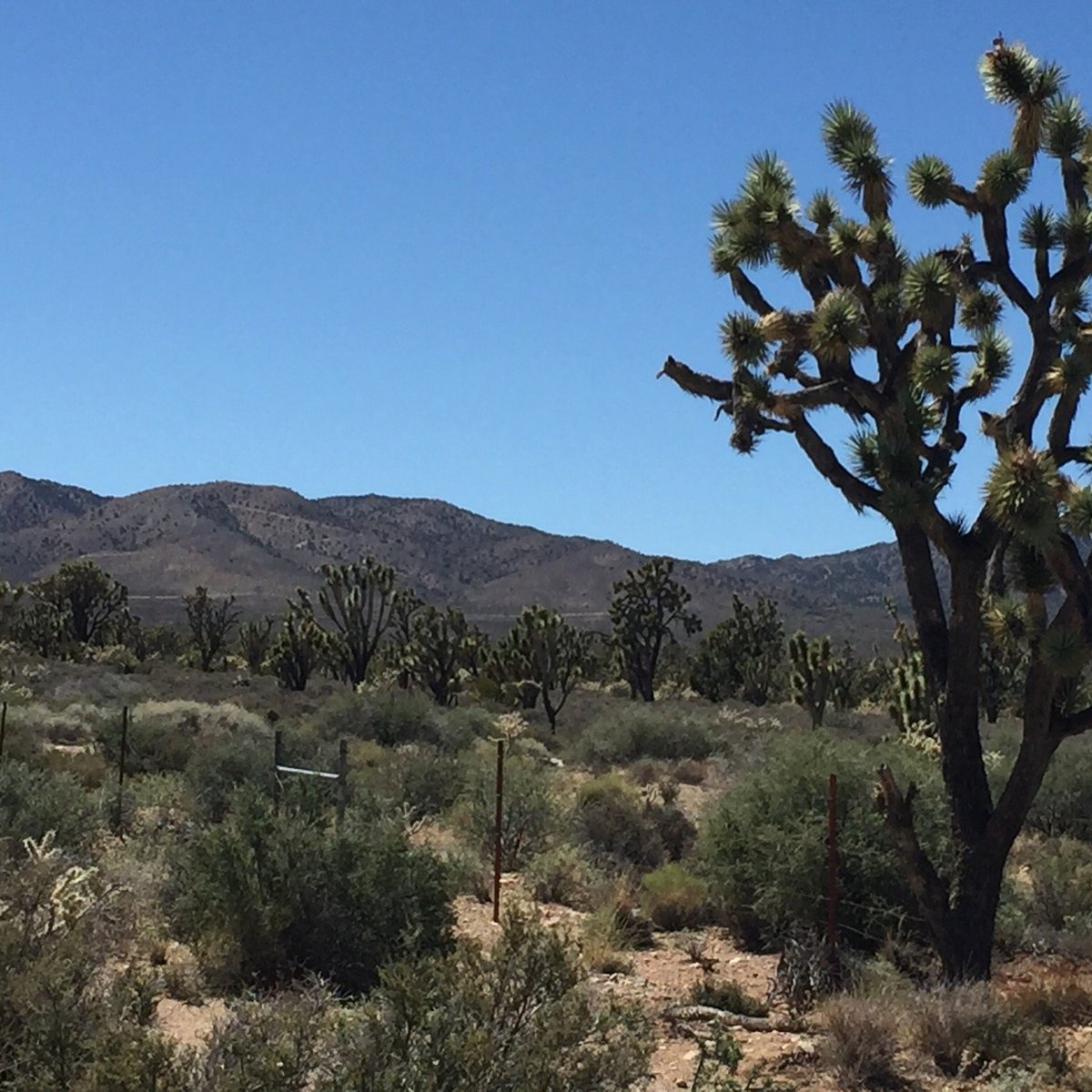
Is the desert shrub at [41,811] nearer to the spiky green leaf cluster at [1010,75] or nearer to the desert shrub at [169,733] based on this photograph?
the desert shrub at [169,733]

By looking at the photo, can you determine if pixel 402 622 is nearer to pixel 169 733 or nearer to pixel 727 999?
pixel 169 733

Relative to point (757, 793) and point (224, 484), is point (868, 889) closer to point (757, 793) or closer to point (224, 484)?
point (757, 793)

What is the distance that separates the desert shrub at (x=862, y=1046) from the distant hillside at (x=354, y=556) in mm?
97691

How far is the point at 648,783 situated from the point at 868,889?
1252cm

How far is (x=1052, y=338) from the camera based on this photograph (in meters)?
10.6

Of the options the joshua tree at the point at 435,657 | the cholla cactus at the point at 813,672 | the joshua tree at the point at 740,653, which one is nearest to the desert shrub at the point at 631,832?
the cholla cactus at the point at 813,672

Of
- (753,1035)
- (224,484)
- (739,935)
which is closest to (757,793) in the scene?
(739,935)

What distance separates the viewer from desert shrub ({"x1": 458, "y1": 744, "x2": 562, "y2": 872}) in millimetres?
15648

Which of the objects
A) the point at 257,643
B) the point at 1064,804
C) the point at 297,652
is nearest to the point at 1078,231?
the point at 1064,804

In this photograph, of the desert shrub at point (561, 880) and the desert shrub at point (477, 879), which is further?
the desert shrub at point (561, 880)

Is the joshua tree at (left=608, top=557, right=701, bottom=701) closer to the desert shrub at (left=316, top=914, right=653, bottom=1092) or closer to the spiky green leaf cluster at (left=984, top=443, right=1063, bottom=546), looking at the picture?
the spiky green leaf cluster at (left=984, top=443, right=1063, bottom=546)

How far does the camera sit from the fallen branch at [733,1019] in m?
9.16

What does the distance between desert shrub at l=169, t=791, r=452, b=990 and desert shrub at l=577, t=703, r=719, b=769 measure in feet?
59.8

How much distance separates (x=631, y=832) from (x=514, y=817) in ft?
4.62
